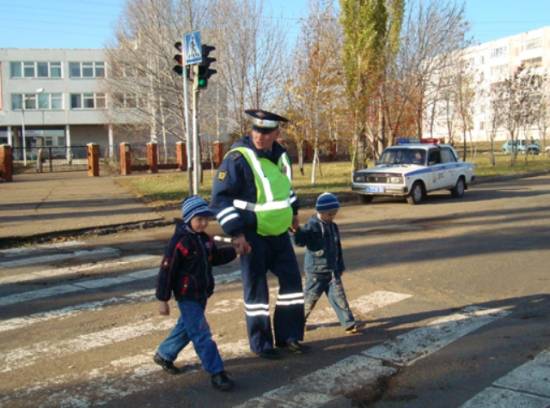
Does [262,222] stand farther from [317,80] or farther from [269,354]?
[317,80]

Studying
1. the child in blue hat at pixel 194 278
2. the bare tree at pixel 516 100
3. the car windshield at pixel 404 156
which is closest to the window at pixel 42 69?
the bare tree at pixel 516 100

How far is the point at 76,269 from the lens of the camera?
9.02 m

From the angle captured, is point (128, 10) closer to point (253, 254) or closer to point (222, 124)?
point (222, 124)

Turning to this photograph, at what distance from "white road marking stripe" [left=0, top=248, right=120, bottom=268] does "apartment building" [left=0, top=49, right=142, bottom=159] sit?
54725mm

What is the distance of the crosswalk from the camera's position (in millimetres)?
4312

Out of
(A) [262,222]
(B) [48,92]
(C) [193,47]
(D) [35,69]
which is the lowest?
(A) [262,222]

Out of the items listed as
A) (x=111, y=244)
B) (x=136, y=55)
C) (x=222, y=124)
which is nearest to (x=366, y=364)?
(x=111, y=244)

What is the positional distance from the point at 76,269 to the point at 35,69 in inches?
2399

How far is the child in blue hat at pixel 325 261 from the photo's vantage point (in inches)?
218

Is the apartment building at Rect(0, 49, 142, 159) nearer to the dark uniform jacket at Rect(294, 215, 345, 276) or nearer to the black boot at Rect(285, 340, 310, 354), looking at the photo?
the dark uniform jacket at Rect(294, 215, 345, 276)

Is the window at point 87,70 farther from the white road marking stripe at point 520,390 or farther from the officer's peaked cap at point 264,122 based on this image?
the white road marking stripe at point 520,390

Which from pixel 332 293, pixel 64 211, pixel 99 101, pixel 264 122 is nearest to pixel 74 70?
pixel 99 101

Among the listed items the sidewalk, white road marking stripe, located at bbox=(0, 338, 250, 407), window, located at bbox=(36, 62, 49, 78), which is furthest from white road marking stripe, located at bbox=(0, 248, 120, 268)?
window, located at bbox=(36, 62, 49, 78)

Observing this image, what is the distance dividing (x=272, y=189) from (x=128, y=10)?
93.7 feet
